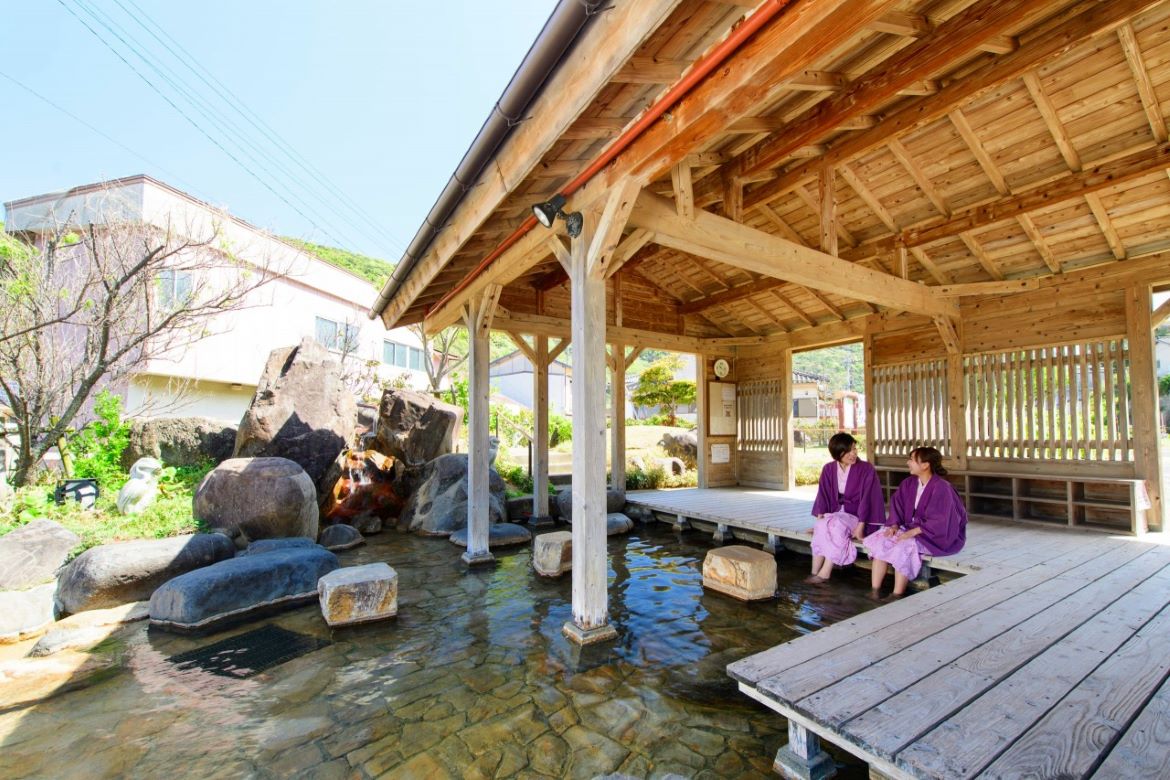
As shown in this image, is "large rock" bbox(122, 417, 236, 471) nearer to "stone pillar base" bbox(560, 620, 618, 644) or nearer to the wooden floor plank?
"stone pillar base" bbox(560, 620, 618, 644)

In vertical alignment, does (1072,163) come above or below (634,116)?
above

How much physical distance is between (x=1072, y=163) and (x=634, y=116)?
4910 millimetres

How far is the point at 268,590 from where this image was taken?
486cm

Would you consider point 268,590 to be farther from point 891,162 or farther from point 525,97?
point 891,162

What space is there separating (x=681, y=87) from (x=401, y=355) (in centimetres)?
2071

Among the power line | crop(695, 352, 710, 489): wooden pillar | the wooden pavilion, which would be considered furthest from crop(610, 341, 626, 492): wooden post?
the power line

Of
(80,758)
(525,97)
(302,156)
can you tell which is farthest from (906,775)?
(302,156)

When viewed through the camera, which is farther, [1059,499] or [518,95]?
[1059,499]

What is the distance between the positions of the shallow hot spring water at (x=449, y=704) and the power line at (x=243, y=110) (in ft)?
13.6

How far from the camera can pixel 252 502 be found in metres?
6.47

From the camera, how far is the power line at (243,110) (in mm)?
10172

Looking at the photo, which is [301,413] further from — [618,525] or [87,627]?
[618,525]

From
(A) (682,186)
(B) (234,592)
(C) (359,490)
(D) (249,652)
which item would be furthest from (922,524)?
(C) (359,490)

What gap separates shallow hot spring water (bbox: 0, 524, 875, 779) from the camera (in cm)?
247
